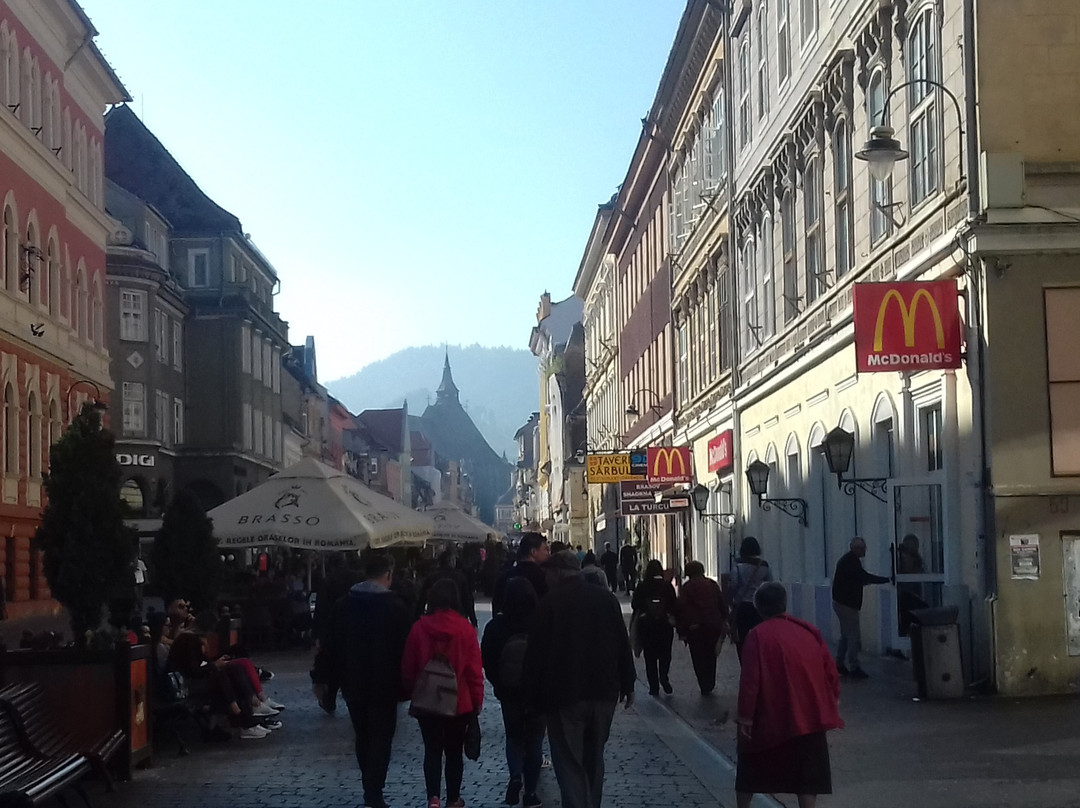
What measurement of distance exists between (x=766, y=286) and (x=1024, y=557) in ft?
44.8

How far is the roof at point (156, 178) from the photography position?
72250 mm

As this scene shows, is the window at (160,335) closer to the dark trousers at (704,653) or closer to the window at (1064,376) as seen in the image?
the dark trousers at (704,653)

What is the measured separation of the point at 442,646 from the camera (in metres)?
11.0

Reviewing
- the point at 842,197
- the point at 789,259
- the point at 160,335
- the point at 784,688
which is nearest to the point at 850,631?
the point at 842,197

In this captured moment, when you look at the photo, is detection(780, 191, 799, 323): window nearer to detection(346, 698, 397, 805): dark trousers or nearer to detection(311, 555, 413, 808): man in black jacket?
detection(311, 555, 413, 808): man in black jacket

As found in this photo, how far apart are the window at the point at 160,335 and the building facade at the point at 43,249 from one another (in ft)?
44.7

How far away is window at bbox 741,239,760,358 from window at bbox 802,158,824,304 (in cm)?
458

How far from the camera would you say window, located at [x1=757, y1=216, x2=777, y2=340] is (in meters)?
30.5

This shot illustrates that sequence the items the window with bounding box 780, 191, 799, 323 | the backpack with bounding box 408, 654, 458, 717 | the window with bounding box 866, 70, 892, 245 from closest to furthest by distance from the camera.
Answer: the backpack with bounding box 408, 654, 458, 717 → the window with bounding box 866, 70, 892, 245 → the window with bounding box 780, 191, 799, 323

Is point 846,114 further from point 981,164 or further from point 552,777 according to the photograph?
point 552,777

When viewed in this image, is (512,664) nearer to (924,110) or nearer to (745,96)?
(924,110)

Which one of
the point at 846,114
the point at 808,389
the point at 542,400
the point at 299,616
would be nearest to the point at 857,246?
the point at 846,114

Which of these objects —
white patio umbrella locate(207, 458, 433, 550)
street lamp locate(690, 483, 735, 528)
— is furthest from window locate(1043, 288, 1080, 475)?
street lamp locate(690, 483, 735, 528)

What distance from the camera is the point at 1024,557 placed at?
1803cm
